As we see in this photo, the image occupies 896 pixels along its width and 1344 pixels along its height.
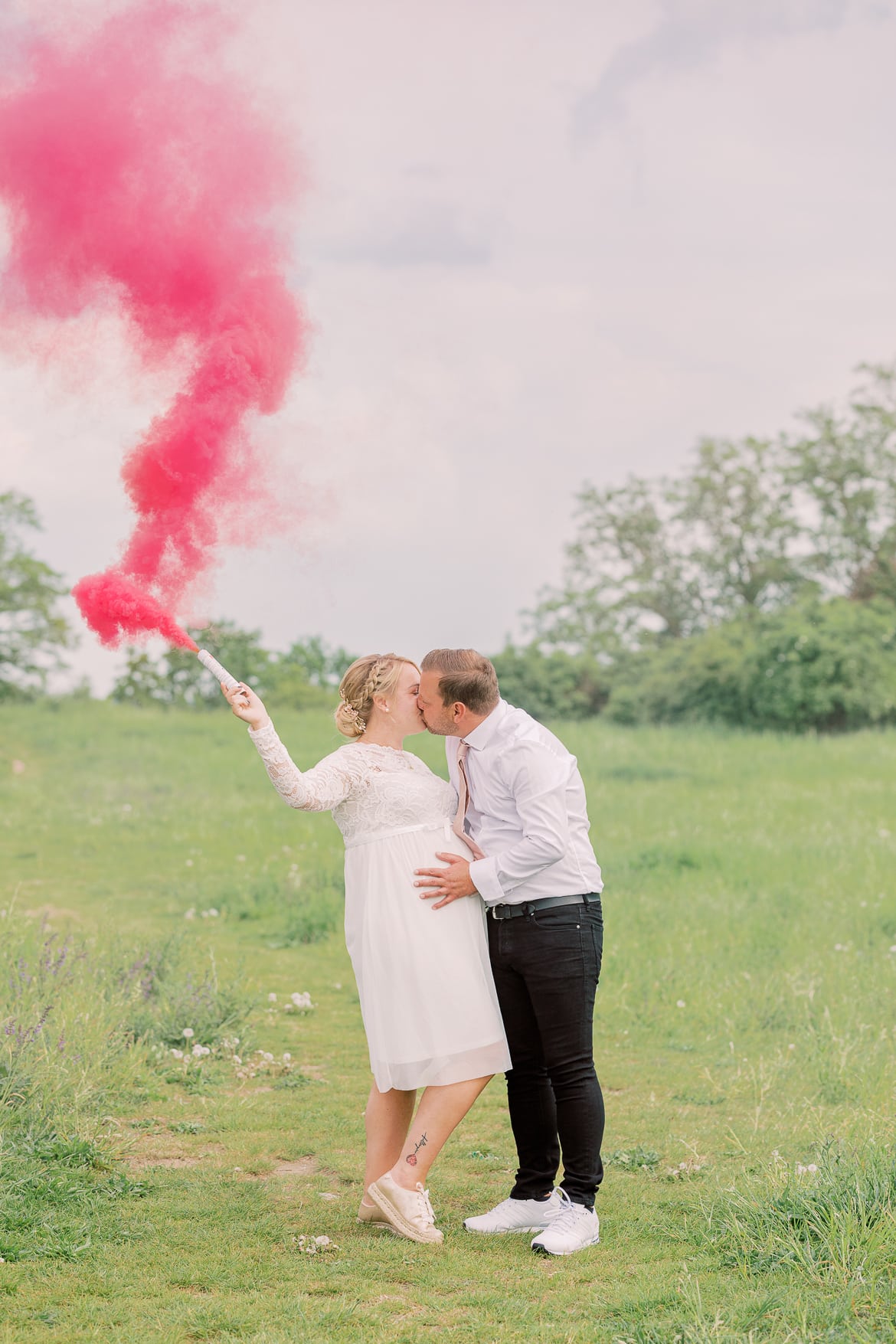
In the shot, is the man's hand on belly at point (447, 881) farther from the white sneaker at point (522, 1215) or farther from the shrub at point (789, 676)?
the shrub at point (789, 676)

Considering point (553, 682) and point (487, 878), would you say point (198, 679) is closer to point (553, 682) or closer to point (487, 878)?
point (553, 682)

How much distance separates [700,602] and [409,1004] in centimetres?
3958

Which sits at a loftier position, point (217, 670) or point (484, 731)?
point (217, 670)

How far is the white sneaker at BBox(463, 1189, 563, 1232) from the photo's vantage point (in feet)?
16.4

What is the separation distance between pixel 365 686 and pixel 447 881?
858 millimetres

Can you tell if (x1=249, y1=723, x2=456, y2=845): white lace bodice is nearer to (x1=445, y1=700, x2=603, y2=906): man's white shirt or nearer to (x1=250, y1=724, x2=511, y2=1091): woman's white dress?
(x1=250, y1=724, x2=511, y2=1091): woman's white dress

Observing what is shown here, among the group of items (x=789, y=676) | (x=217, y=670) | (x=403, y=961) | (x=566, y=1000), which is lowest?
(x=566, y=1000)

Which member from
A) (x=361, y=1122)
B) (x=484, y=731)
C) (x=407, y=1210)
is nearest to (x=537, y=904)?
(x=484, y=731)

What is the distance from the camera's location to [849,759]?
23969mm

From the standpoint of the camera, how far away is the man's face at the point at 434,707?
4883 mm

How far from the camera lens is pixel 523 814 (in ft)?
15.5

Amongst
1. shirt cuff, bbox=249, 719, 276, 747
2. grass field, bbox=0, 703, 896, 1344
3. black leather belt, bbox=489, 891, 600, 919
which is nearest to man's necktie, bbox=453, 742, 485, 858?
black leather belt, bbox=489, 891, 600, 919

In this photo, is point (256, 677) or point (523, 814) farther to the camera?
point (256, 677)

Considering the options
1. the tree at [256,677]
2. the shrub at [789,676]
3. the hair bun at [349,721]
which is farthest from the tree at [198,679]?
the hair bun at [349,721]
